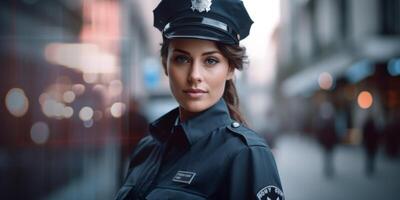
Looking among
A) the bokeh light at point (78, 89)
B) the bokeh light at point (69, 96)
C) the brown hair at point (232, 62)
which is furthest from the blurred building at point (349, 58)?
the brown hair at point (232, 62)

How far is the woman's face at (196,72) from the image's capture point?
1285mm

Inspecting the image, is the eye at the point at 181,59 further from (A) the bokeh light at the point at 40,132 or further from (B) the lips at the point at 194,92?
(A) the bokeh light at the point at 40,132

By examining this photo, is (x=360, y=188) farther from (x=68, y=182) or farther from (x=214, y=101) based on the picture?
(x=214, y=101)

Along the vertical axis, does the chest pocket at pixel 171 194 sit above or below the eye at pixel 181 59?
below

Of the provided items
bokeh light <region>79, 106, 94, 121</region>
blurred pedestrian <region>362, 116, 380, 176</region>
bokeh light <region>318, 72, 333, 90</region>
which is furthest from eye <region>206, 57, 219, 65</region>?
bokeh light <region>318, 72, 333, 90</region>

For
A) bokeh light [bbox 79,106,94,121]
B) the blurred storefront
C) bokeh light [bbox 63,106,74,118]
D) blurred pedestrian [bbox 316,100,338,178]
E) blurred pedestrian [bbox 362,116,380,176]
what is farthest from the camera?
blurred pedestrian [bbox 362,116,380,176]

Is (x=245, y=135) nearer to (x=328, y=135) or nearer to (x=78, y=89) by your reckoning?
(x=78, y=89)

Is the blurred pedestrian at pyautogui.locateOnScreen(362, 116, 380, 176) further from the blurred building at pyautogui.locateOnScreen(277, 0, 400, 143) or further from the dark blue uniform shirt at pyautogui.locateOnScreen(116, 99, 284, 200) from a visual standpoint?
the dark blue uniform shirt at pyautogui.locateOnScreen(116, 99, 284, 200)

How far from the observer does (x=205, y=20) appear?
127cm

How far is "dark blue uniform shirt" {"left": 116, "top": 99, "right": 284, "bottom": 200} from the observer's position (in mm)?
1135

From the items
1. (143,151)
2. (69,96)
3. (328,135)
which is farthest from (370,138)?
(143,151)

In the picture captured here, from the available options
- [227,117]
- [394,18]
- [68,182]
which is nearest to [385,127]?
[394,18]

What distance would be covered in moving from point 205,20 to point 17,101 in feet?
18.1

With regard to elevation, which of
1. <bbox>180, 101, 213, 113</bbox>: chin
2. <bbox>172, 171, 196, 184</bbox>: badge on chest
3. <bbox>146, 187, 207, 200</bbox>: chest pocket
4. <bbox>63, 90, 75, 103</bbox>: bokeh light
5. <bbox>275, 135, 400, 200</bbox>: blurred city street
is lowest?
<bbox>275, 135, 400, 200</bbox>: blurred city street
